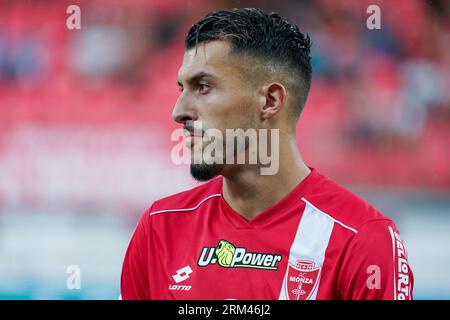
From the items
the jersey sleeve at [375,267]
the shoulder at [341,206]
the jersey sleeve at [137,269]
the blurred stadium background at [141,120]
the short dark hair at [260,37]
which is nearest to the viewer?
the jersey sleeve at [375,267]

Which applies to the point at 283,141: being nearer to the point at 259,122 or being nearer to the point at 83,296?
the point at 259,122

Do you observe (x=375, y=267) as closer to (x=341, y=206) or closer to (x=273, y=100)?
(x=341, y=206)

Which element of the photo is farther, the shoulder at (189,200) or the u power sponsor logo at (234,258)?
the shoulder at (189,200)

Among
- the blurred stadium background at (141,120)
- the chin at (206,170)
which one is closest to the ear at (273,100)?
the chin at (206,170)

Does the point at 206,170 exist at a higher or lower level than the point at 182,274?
higher

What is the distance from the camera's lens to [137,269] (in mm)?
2365

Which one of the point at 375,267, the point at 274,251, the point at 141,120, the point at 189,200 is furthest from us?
the point at 141,120

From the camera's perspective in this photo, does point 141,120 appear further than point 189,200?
Yes

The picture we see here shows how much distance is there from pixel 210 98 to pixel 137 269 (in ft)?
2.21

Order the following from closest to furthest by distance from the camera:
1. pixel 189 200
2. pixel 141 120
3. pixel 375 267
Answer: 1. pixel 375 267
2. pixel 189 200
3. pixel 141 120

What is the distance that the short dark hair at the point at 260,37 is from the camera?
2254 mm

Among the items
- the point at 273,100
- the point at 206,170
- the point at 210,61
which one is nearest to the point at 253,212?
the point at 206,170

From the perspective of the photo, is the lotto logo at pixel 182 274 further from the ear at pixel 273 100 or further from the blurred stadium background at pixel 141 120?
the blurred stadium background at pixel 141 120

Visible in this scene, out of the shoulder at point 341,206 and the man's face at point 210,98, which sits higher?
the man's face at point 210,98
